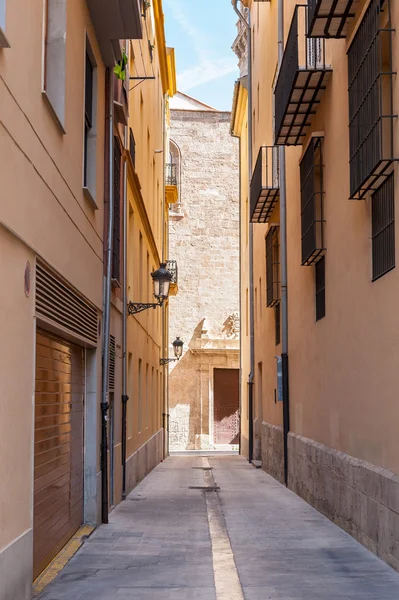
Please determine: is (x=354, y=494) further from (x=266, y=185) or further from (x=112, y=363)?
(x=266, y=185)

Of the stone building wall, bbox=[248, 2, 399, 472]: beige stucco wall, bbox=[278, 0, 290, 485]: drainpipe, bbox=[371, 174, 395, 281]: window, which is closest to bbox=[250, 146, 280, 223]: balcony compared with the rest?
bbox=[278, 0, 290, 485]: drainpipe

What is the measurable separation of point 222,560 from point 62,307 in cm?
295

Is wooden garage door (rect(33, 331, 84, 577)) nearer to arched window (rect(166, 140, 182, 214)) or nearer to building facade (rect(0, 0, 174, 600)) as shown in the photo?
building facade (rect(0, 0, 174, 600))

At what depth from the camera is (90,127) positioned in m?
10.9

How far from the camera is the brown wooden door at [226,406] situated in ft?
124

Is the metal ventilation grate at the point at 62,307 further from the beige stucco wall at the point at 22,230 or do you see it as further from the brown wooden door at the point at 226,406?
the brown wooden door at the point at 226,406

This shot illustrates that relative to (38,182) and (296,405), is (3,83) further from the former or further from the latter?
(296,405)

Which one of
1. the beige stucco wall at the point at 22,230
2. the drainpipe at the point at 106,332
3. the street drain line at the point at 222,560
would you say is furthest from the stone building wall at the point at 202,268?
the beige stucco wall at the point at 22,230

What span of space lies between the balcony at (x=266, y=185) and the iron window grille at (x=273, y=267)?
49 cm

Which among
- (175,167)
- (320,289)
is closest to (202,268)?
(175,167)

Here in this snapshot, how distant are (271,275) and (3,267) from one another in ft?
45.7

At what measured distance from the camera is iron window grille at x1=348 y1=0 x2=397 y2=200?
26.7 ft

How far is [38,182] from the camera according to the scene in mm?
6883

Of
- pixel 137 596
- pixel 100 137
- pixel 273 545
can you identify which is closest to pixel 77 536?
pixel 273 545
